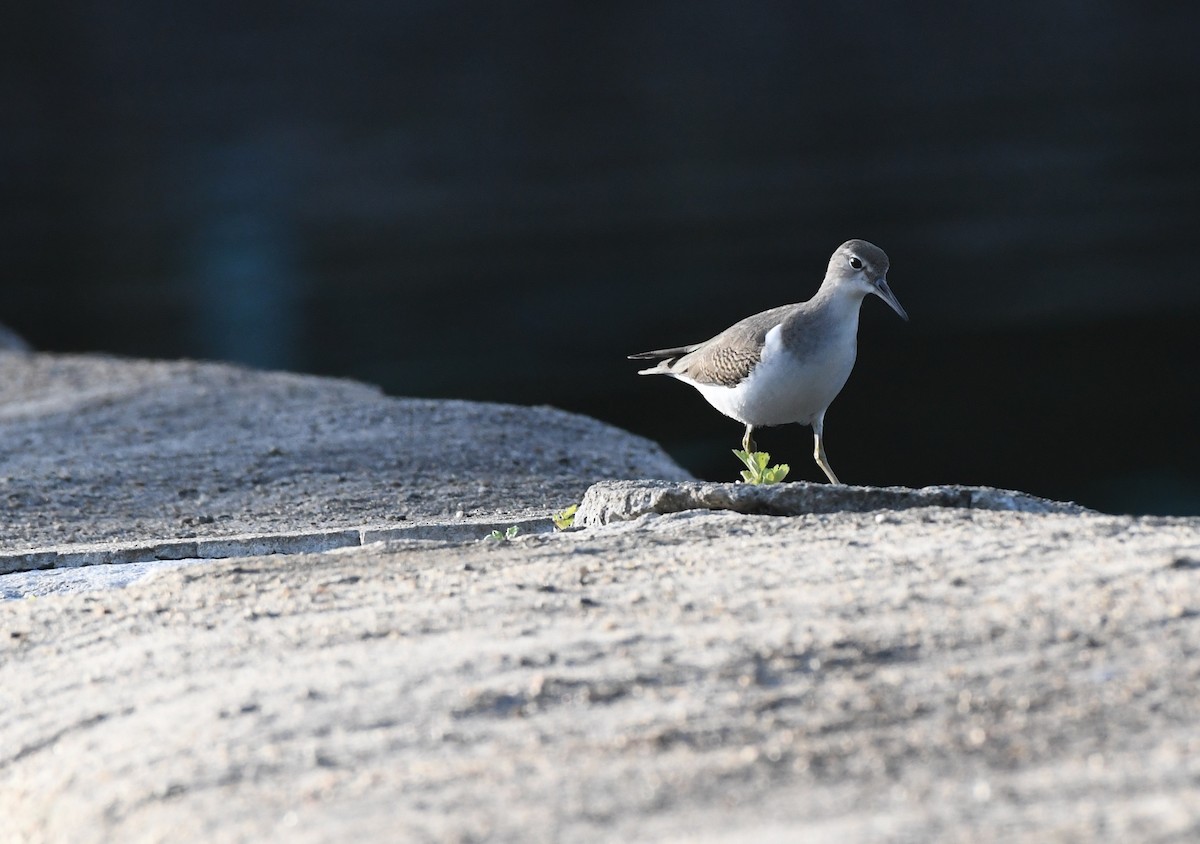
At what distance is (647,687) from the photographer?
3.24 m

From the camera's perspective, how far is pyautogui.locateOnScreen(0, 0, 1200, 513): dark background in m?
14.6

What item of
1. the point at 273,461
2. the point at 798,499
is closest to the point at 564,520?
the point at 798,499

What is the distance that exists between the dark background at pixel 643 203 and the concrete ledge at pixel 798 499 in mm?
6736

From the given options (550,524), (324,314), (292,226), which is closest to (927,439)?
(550,524)

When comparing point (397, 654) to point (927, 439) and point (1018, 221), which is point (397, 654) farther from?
point (1018, 221)

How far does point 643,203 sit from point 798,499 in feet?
74.9

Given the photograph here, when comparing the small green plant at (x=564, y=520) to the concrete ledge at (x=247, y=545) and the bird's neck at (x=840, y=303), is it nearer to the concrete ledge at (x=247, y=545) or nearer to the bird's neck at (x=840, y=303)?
the concrete ledge at (x=247, y=545)

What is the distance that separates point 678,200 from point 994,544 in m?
23.6

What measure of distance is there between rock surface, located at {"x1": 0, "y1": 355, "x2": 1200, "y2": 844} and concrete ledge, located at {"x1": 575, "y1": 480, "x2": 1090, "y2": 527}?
0.02 metres

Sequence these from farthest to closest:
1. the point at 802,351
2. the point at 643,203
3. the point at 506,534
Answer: the point at 643,203
the point at 802,351
the point at 506,534

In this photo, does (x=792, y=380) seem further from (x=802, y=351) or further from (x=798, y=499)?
(x=798, y=499)

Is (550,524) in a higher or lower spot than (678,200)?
lower

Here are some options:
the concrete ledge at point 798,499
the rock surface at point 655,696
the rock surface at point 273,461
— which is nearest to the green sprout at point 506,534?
the concrete ledge at point 798,499

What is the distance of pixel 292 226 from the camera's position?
27.3m
